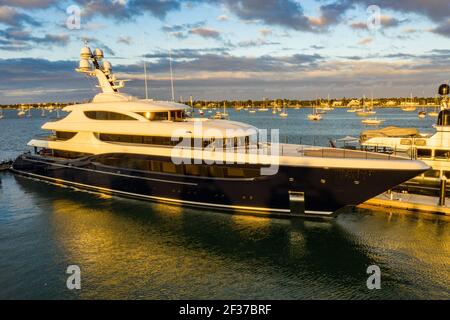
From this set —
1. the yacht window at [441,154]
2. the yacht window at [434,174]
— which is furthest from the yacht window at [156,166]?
the yacht window at [441,154]

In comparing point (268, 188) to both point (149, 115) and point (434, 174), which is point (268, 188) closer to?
point (149, 115)

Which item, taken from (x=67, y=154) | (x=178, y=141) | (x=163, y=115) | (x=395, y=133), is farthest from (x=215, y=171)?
(x=395, y=133)

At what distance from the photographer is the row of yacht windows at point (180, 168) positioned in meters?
20.2

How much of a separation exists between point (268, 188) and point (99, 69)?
1826cm

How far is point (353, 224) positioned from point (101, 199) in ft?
56.4

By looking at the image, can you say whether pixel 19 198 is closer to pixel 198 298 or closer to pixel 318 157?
pixel 198 298

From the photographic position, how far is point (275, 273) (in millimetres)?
14797

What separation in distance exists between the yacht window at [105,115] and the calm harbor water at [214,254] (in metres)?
6.25

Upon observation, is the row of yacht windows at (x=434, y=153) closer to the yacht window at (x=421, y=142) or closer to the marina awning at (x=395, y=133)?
the yacht window at (x=421, y=142)

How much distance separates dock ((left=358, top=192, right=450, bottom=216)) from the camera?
68.9ft

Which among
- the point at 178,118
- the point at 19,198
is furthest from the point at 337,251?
the point at 19,198

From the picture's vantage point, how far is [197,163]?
69.2ft

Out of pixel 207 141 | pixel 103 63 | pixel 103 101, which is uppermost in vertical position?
pixel 103 63

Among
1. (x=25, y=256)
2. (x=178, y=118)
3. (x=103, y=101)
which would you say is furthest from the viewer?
(x=103, y=101)
